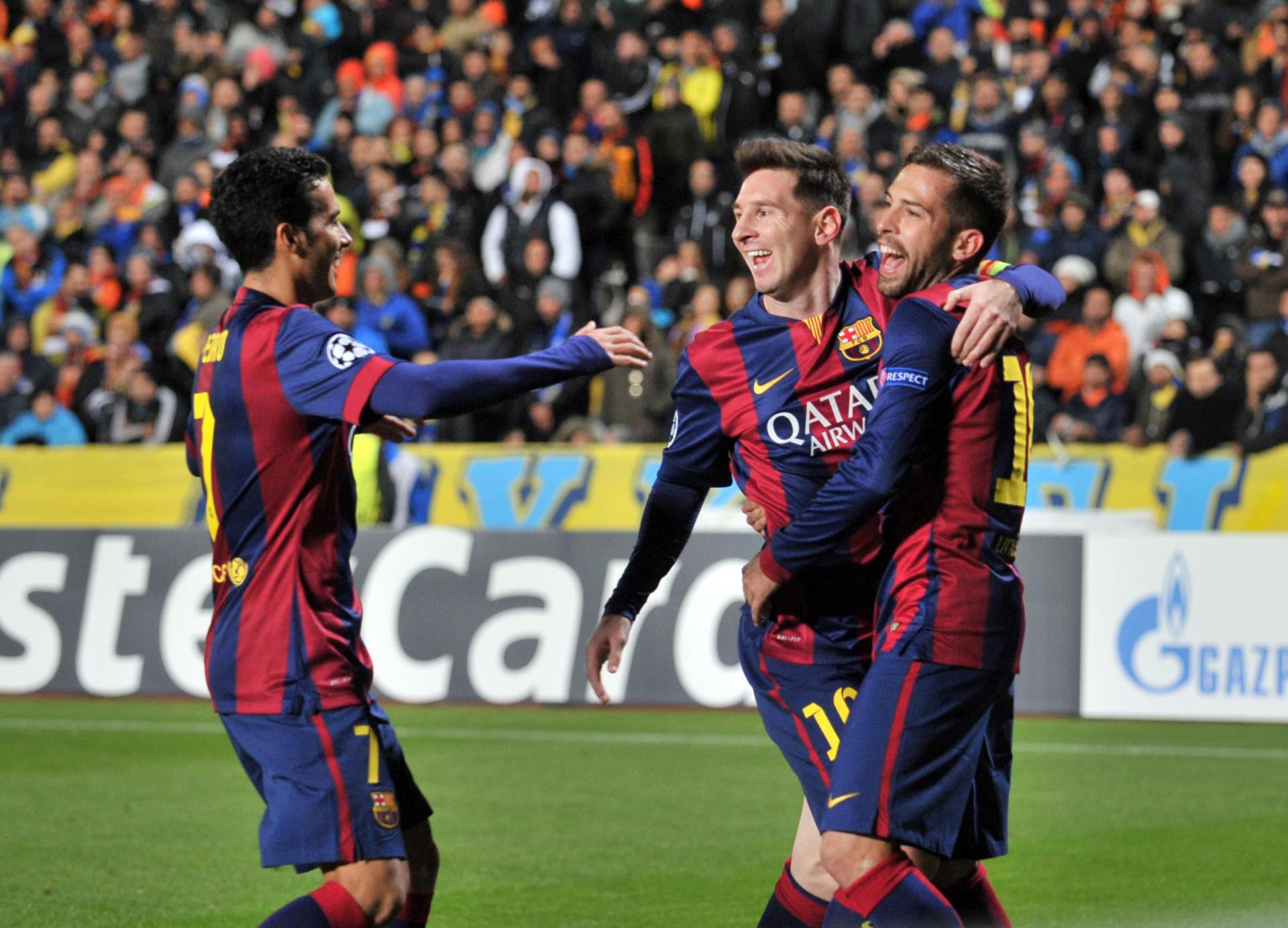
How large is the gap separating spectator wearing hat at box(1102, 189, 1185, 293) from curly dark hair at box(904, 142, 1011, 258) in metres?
11.6

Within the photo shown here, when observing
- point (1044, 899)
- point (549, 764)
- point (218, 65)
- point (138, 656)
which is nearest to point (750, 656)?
point (1044, 899)

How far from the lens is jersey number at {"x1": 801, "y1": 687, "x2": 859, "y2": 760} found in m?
4.67

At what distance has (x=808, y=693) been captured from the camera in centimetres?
473

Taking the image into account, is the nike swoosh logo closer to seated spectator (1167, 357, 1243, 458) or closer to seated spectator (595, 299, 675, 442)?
seated spectator (1167, 357, 1243, 458)

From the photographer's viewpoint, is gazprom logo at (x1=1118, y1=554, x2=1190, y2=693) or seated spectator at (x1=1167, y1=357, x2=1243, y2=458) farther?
seated spectator at (x1=1167, y1=357, x2=1243, y2=458)

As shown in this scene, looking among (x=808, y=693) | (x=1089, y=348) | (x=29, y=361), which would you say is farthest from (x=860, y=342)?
(x=29, y=361)

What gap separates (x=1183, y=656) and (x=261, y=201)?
8.55 metres

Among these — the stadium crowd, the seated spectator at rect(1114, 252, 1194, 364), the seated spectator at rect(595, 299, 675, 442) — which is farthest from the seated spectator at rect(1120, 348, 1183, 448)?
the seated spectator at rect(595, 299, 675, 442)

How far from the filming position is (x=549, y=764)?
10.4m

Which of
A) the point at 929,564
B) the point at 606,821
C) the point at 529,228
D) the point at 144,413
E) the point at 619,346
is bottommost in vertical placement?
the point at 606,821

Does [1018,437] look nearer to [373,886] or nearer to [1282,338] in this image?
Result: [373,886]

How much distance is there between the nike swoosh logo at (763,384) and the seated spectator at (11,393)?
14.2 m

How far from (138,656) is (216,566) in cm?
918

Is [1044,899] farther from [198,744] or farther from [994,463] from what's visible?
[198,744]
